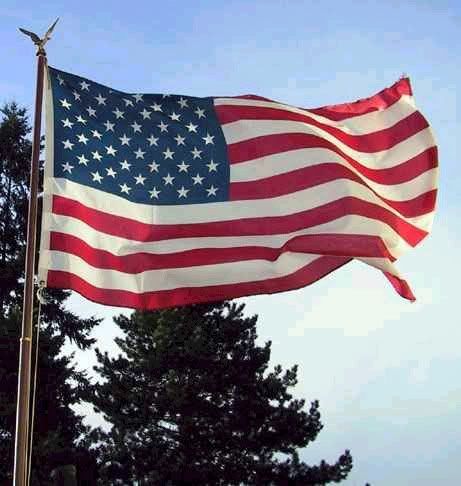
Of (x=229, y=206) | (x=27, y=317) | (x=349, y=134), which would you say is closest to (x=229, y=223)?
(x=229, y=206)

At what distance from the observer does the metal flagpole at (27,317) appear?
8156 millimetres

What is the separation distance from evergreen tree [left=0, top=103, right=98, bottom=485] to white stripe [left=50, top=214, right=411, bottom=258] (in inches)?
670

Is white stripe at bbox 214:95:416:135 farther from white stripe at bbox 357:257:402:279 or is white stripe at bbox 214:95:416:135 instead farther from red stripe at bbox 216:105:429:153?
white stripe at bbox 357:257:402:279

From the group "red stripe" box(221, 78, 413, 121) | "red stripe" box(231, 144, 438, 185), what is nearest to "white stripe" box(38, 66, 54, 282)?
"red stripe" box(221, 78, 413, 121)

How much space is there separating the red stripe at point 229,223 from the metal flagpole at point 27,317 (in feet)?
2.60

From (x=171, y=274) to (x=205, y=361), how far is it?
22.0m

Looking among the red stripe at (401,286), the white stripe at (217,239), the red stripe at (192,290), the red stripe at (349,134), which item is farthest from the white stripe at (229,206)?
the red stripe at (401,286)

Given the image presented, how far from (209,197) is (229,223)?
41 cm

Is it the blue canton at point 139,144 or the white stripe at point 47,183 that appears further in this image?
the blue canton at point 139,144

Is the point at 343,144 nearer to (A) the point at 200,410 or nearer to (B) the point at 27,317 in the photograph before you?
(B) the point at 27,317

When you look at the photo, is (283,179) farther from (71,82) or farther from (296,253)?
(71,82)

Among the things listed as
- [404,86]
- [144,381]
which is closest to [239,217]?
[404,86]

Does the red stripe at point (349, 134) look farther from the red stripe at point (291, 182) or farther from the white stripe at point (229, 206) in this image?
the white stripe at point (229, 206)

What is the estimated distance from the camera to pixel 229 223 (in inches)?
426
